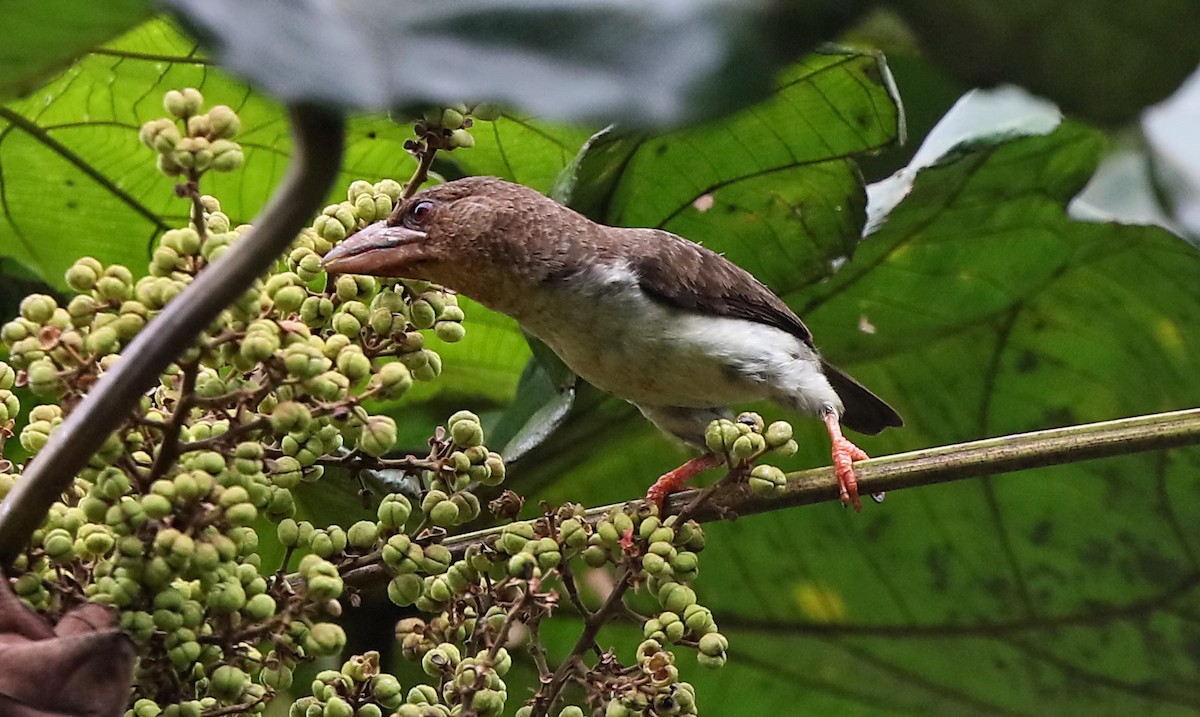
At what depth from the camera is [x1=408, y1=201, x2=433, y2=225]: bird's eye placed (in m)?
1.27

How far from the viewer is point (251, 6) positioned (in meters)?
0.31

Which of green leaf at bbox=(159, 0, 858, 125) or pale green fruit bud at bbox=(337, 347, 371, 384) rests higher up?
pale green fruit bud at bbox=(337, 347, 371, 384)

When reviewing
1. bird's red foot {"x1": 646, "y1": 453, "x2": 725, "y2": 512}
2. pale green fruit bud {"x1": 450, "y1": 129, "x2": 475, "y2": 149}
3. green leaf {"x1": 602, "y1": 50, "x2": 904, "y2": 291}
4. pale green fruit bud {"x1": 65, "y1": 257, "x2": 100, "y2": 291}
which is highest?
green leaf {"x1": 602, "y1": 50, "x2": 904, "y2": 291}

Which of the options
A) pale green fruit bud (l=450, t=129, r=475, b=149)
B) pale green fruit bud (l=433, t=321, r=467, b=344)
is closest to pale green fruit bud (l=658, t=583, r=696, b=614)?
pale green fruit bud (l=433, t=321, r=467, b=344)

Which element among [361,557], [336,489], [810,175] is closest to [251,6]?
[361,557]

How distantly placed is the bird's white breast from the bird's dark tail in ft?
0.23

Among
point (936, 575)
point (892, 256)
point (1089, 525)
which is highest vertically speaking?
point (892, 256)

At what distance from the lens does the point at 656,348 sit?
1369 mm

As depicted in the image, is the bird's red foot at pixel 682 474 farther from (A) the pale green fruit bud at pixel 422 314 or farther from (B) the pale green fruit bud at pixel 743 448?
(A) the pale green fruit bud at pixel 422 314

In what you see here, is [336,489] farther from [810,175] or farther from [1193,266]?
[1193,266]

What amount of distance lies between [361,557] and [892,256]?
87 centimetres

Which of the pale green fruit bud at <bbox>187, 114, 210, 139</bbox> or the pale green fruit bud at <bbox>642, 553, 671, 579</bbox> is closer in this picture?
the pale green fruit bud at <bbox>187, 114, 210, 139</bbox>

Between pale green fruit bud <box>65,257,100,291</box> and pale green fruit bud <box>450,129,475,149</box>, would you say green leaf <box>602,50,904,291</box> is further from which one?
pale green fruit bud <box>65,257,100,291</box>

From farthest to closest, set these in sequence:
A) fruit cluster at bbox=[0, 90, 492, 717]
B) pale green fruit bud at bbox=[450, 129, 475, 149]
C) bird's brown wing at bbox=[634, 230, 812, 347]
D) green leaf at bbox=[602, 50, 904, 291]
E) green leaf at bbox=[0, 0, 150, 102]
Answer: bird's brown wing at bbox=[634, 230, 812, 347] < green leaf at bbox=[602, 50, 904, 291] < pale green fruit bud at bbox=[450, 129, 475, 149] < green leaf at bbox=[0, 0, 150, 102] < fruit cluster at bbox=[0, 90, 492, 717]
